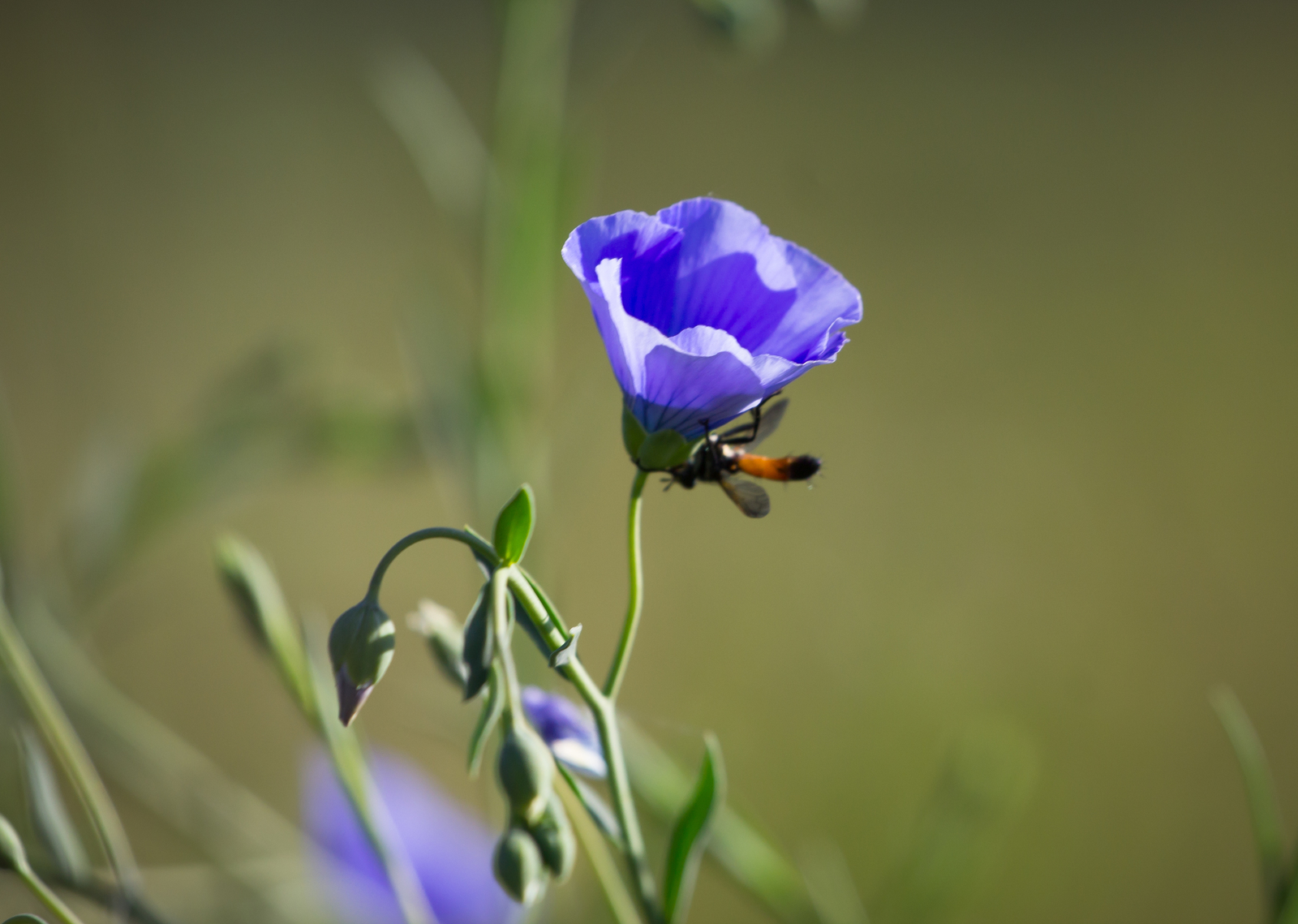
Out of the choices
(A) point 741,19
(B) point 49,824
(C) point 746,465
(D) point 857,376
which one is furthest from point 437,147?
(D) point 857,376

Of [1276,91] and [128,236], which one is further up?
[1276,91]

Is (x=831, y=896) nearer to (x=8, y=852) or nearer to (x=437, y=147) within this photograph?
(x=8, y=852)

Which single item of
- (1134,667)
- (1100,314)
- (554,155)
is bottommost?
(1134,667)

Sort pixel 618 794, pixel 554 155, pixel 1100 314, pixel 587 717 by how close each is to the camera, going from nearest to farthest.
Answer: pixel 618 794, pixel 587 717, pixel 554 155, pixel 1100 314

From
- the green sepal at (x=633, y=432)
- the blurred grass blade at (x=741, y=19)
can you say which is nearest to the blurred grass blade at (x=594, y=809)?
the green sepal at (x=633, y=432)

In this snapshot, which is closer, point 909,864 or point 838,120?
point 909,864

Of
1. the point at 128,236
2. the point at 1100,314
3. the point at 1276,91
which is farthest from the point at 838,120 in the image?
the point at 128,236

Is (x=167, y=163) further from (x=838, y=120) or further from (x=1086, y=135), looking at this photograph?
(x=1086, y=135)
